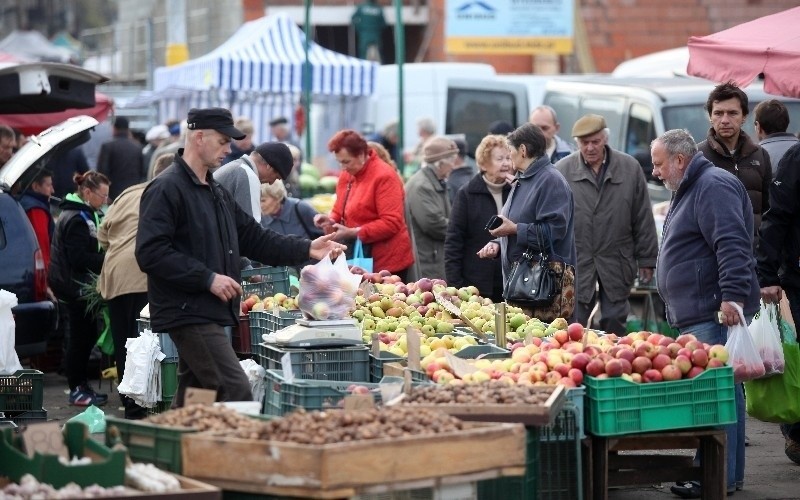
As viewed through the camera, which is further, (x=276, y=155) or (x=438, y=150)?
(x=438, y=150)

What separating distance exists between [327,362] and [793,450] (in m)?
3.18

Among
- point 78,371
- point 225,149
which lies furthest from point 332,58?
point 225,149

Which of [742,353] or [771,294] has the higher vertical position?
[771,294]

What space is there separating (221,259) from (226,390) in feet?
2.14

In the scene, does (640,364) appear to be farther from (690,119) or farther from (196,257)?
(690,119)

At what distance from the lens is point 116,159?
18422mm

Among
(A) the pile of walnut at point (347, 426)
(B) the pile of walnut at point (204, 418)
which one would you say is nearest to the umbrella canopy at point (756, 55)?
(A) the pile of walnut at point (347, 426)

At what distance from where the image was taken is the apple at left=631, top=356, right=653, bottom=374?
23.3 feet

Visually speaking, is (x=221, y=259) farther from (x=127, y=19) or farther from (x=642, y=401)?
(x=127, y=19)

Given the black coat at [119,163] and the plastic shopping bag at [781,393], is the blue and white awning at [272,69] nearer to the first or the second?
the black coat at [119,163]

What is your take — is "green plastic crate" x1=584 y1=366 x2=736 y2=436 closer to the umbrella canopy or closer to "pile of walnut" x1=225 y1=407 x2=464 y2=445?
"pile of walnut" x1=225 y1=407 x2=464 y2=445

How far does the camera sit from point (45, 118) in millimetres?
17734

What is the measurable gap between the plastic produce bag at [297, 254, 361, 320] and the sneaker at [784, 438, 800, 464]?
9.90ft

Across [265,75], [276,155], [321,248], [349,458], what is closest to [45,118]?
[265,75]
